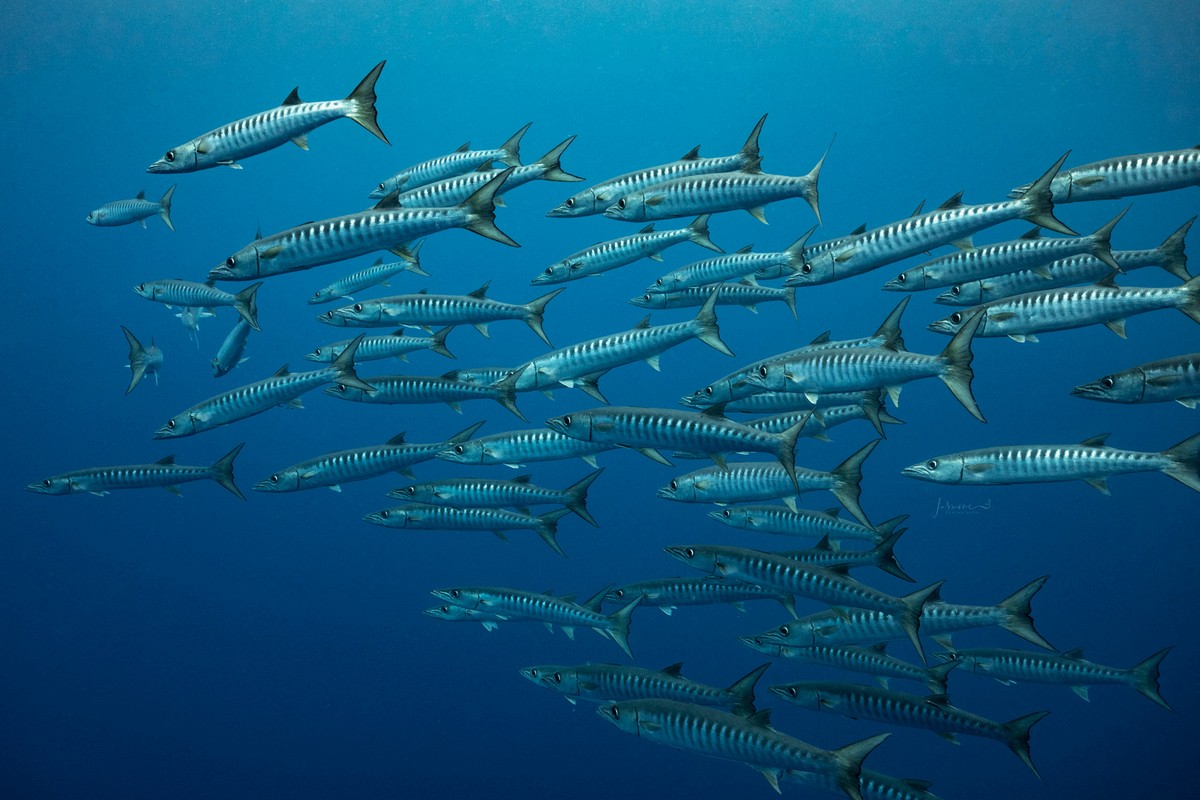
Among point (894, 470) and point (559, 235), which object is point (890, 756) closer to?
point (894, 470)

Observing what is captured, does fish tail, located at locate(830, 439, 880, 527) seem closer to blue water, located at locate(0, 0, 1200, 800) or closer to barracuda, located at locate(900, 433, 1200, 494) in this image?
barracuda, located at locate(900, 433, 1200, 494)

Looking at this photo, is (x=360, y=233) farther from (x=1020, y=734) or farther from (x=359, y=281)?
(x=1020, y=734)

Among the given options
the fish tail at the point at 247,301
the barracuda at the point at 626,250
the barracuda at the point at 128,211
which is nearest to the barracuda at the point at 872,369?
the barracuda at the point at 626,250

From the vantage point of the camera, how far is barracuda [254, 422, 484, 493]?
6.38 meters

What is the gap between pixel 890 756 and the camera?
13.9 m

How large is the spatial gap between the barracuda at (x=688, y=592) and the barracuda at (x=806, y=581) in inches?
17.1

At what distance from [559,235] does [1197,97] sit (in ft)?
51.7

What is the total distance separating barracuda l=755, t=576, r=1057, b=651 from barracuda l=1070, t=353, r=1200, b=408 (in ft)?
5.02

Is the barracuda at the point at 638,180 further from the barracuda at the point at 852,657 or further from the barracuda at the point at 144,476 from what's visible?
the barracuda at the point at 144,476

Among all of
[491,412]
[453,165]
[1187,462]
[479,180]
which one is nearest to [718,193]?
[479,180]

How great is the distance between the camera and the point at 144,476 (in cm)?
693

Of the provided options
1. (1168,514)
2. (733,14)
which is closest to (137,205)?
(733,14)

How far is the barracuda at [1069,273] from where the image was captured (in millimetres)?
4570

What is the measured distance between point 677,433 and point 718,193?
166 centimetres
